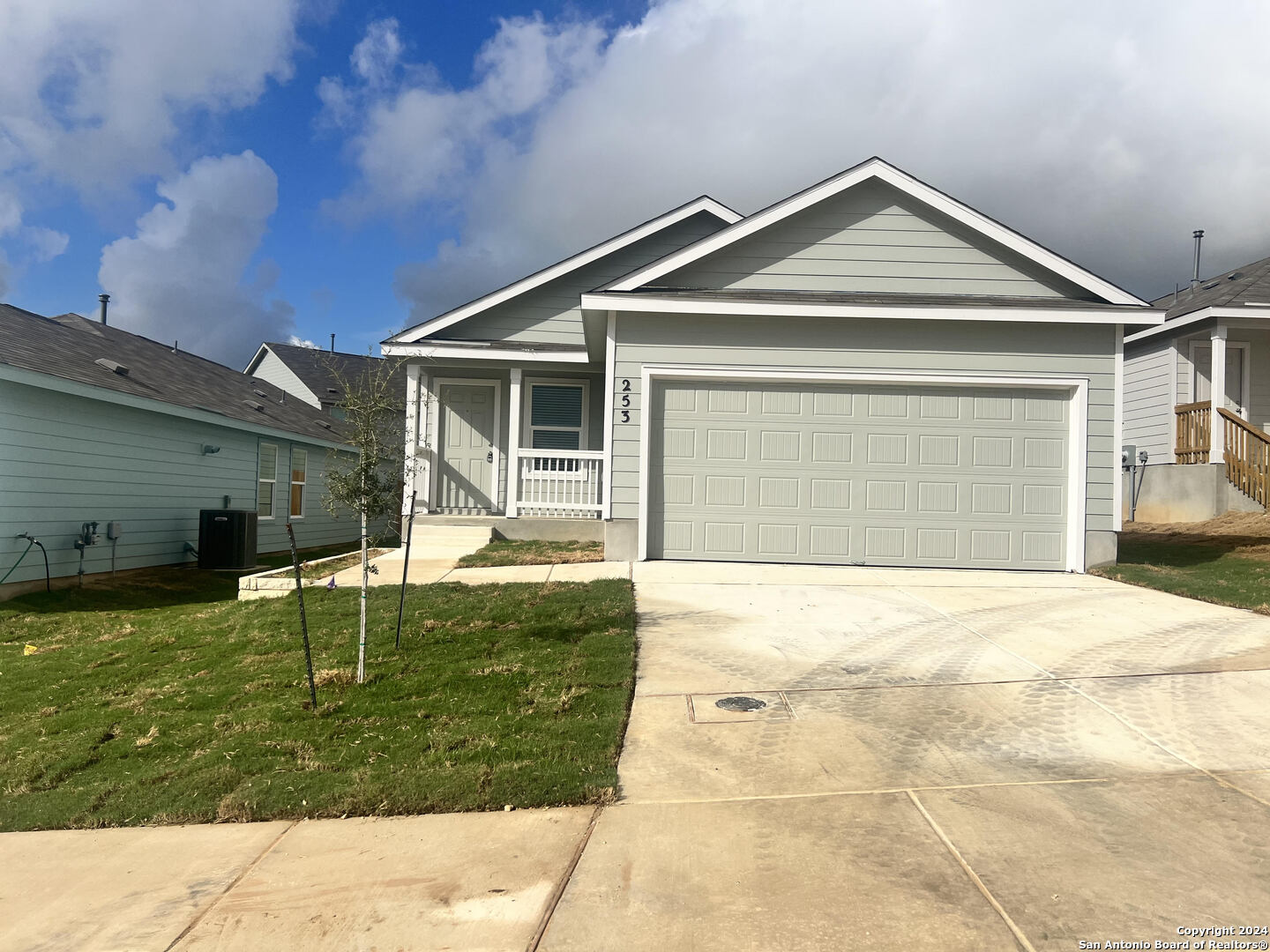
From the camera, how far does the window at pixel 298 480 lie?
728 inches

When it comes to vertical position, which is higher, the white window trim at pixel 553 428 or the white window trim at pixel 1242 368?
the white window trim at pixel 1242 368

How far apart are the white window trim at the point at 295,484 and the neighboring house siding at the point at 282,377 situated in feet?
38.1

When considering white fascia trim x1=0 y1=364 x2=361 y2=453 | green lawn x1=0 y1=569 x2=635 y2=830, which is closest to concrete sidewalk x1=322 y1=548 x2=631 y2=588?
green lawn x1=0 y1=569 x2=635 y2=830

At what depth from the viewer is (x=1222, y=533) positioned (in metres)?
12.9

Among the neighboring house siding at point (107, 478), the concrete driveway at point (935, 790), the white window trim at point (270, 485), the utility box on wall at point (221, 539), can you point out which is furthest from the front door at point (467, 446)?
the concrete driveway at point (935, 790)

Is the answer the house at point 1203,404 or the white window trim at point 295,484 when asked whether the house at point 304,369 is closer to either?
the white window trim at point 295,484

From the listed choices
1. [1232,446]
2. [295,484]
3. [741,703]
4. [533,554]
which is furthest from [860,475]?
[295,484]

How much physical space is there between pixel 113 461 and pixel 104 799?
1024 centimetres

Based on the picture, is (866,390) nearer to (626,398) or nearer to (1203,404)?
(626,398)

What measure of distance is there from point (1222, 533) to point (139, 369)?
62.4ft

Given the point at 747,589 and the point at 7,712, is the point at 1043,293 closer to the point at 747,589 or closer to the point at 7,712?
the point at 747,589

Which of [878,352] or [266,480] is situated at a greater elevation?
[878,352]

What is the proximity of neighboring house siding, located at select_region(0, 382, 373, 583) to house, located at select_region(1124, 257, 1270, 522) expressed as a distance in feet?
60.9

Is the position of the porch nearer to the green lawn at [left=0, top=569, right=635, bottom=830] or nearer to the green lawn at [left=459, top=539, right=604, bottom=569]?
the green lawn at [left=459, top=539, right=604, bottom=569]
